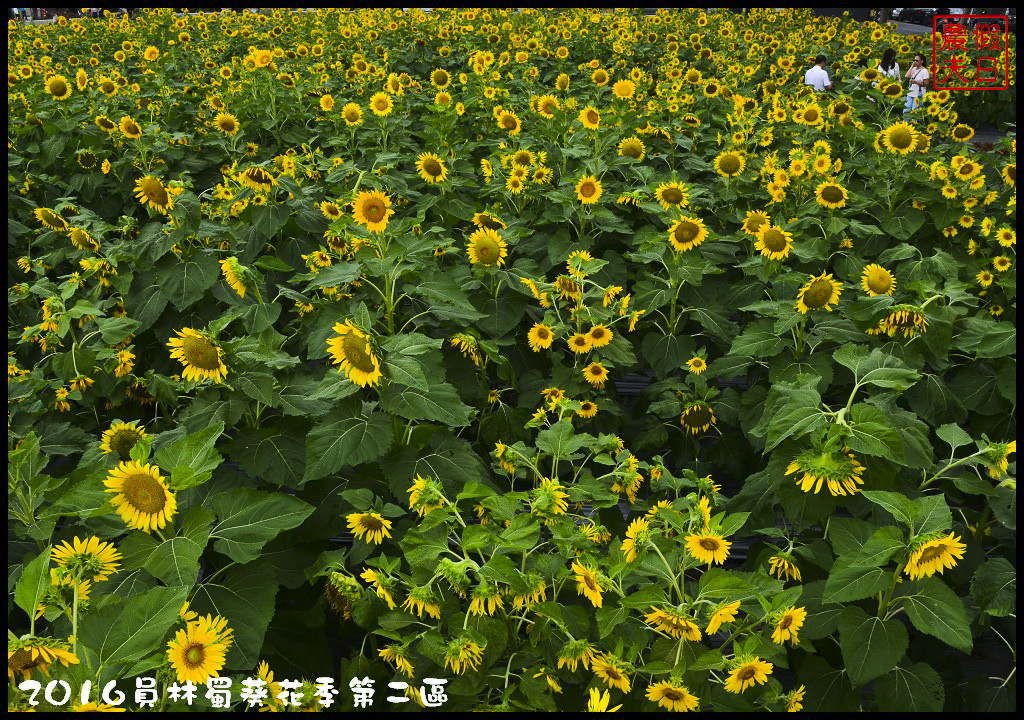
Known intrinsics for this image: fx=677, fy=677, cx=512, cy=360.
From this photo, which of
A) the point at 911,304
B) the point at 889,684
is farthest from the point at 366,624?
the point at 911,304

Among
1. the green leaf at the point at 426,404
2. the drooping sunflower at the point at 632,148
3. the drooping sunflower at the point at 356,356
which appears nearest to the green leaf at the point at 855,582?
the green leaf at the point at 426,404

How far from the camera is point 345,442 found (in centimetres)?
206

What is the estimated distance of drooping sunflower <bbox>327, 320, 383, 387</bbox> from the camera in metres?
2.01

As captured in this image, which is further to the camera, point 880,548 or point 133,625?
point 880,548

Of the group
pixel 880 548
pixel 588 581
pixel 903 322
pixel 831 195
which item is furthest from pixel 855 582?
pixel 831 195

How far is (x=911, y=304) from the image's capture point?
2.73 m

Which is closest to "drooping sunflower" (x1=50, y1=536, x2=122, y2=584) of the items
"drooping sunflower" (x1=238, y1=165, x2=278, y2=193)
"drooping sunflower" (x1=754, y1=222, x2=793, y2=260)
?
"drooping sunflower" (x1=238, y1=165, x2=278, y2=193)

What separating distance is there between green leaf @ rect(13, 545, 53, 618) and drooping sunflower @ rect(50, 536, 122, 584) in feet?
0.29

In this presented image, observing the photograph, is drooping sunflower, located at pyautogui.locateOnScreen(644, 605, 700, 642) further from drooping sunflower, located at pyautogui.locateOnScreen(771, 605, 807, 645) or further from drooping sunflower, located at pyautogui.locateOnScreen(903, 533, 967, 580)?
drooping sunflower, located at pyautogui.locateOnScreen(903, 533, 967, 580)

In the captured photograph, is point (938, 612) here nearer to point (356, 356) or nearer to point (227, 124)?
point (356, 356)

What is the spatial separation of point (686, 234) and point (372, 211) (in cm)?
166

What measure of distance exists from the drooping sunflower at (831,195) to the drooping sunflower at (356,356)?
3.13 metres

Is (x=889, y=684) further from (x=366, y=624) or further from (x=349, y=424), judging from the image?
(x=349, y=424)

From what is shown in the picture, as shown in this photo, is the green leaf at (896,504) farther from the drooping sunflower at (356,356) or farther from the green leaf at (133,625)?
the green leaf at (133,625)
